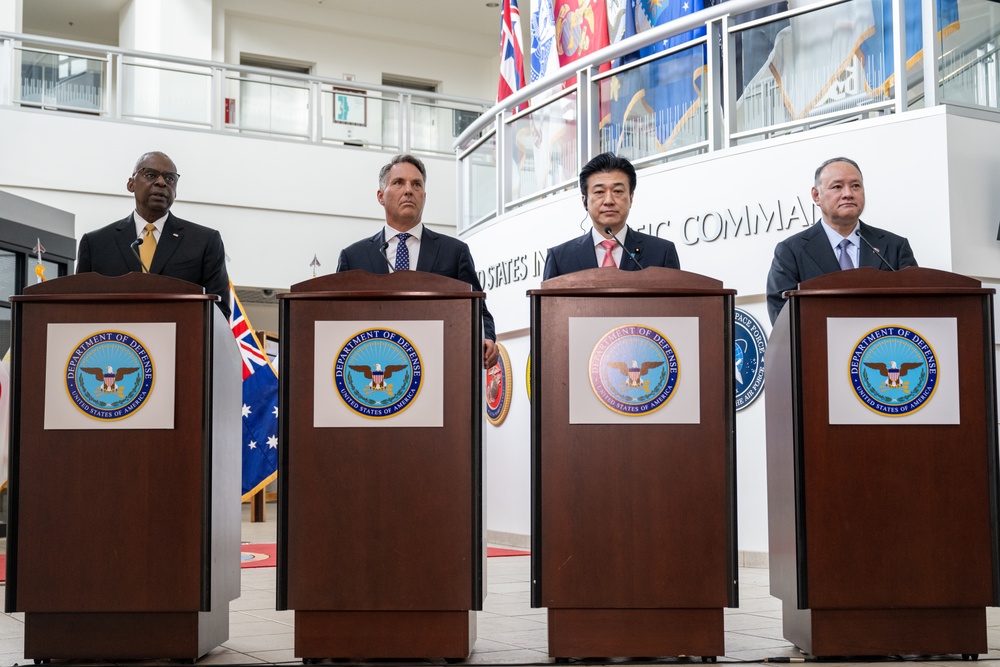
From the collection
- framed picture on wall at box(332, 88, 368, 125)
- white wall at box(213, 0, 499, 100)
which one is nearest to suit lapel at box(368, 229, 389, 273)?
framed picture on wall at box(332, 88, 368, 125)

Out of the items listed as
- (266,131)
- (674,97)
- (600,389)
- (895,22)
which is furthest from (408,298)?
(266,131)

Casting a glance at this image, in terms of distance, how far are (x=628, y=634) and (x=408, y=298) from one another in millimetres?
1071

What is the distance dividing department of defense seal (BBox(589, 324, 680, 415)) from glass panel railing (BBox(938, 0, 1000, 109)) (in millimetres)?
3145

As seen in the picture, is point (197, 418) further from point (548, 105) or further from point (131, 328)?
point (548, 105)

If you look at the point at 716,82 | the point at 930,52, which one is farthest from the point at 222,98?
the point at 930,52

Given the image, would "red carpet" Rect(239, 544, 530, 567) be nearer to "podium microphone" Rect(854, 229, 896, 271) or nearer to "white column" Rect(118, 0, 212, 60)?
"podium microphone" Rect(854, 229, 896, 271)

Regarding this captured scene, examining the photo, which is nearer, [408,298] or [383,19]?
[408,298]

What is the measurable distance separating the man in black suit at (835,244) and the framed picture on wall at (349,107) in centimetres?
1007

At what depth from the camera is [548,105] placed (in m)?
7.67

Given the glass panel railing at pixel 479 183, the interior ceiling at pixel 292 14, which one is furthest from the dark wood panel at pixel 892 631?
the interior ceiling at pixel 292 14

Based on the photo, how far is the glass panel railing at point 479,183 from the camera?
862 cm

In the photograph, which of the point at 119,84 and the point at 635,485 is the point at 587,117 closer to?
the point at 635,485

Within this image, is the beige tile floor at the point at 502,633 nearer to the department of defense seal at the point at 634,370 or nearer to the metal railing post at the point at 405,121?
the department of defense seal at the point at 634,370

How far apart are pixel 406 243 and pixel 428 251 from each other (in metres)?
0.10
